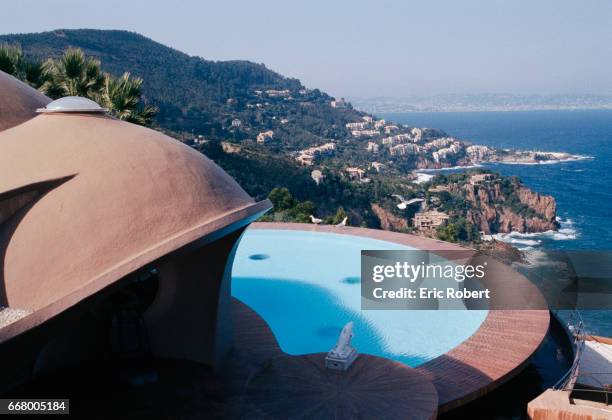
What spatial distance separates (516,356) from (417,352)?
1.89 meters

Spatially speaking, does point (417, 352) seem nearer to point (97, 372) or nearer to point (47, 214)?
point (97, 372)

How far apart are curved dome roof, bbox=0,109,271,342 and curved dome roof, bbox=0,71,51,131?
1168 mm

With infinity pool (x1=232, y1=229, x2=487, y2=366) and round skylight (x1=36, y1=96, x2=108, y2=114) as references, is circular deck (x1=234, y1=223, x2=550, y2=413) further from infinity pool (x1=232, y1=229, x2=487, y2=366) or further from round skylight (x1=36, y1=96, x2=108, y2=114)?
round skylight (x1=36, y1=96, x2=108, y2=114)

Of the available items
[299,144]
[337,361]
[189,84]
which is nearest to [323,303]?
[337,361]

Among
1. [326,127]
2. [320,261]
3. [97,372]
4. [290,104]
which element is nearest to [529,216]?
[320,261]

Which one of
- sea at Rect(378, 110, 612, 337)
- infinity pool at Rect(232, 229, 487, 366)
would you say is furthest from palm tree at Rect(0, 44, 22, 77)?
sea at Rect(378, 110, 612, 337)

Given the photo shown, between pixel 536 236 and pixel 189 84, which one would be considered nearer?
pixel 536 236

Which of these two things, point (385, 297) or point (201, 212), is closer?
point (201, 212)

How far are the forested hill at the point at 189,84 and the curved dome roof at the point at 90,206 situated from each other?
68287mm

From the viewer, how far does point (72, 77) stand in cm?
1627

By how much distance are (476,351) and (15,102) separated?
333 inches

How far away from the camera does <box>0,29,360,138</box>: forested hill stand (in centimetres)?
8662

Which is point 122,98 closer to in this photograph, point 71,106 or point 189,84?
point 71,106

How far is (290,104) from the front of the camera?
142625mm
